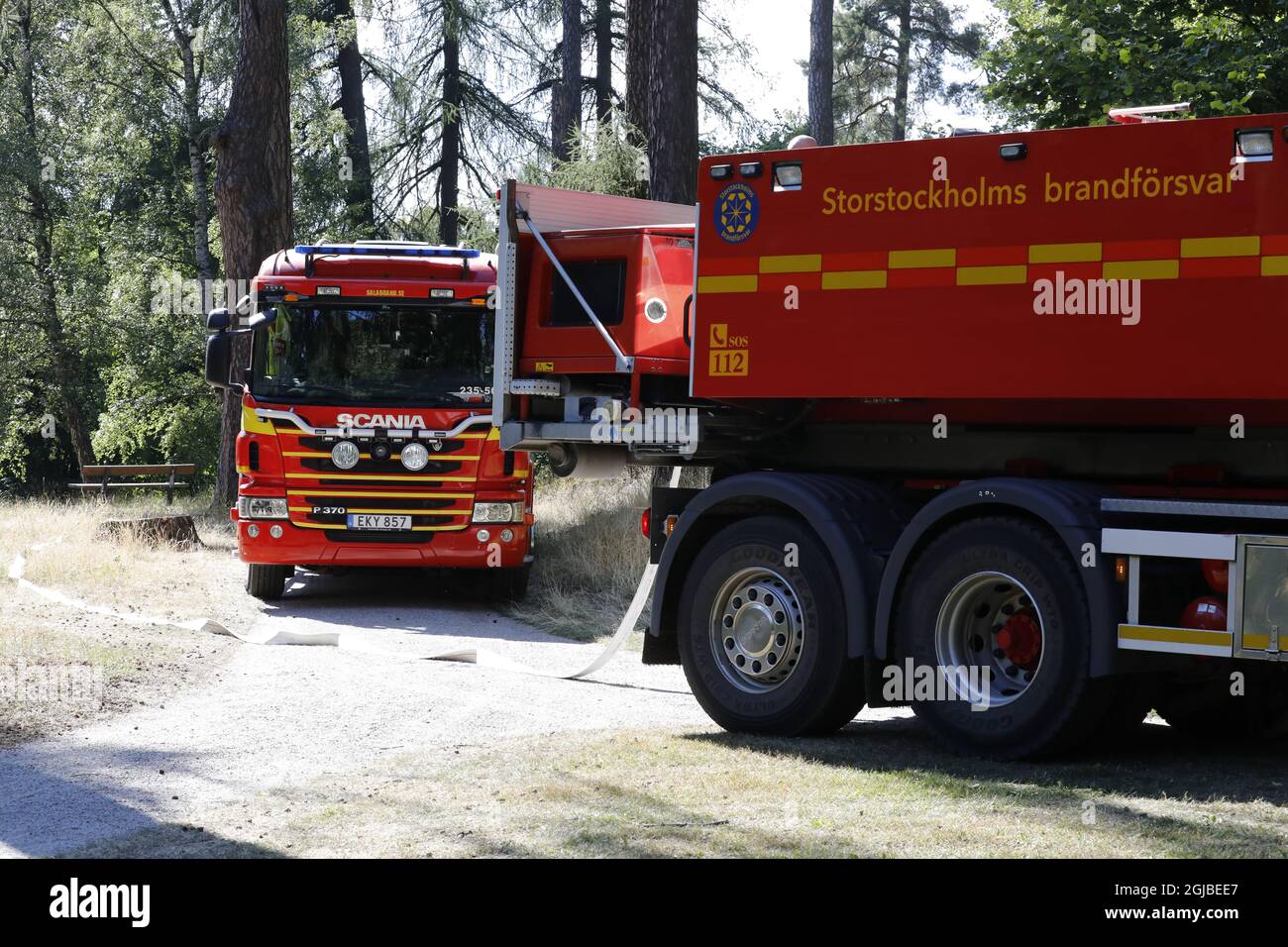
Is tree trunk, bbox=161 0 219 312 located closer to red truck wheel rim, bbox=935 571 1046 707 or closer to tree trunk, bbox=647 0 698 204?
tree trunk, bbox=647 0 698 204

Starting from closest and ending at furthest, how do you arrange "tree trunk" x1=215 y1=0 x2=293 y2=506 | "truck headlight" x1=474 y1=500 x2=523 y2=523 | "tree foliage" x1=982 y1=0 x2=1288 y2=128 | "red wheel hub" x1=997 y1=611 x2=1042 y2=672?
"red wheel hub" x1=997 y1=611 x2=1042 y2=672 < "tree foliage" x1=982 y1=0 x2=1288 y2=128 < "truck headlight" x1=474 y1=500 x2=523 y2=523 < "tree trunk" x1=215 y1=0 x2=293 y2=506

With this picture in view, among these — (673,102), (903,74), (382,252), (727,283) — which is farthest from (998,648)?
(903,74)

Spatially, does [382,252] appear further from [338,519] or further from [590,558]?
[590,558]

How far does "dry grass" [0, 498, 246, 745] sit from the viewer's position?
946 centimetres

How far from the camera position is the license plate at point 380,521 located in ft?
46.9

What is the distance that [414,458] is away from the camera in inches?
562

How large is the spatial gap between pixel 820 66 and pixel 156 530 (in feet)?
54.5

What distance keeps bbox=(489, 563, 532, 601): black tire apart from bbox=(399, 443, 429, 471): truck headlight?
1.35 m

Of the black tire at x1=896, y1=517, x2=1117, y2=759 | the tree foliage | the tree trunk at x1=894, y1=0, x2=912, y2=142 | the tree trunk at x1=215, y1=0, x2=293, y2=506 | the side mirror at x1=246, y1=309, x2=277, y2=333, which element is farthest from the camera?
the tree trunk at x1=894, y1=0, x2=912, y2=142

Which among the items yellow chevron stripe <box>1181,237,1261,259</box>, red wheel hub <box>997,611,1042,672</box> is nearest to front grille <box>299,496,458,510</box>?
red wheel hub <box>997,611,1042,672</box>

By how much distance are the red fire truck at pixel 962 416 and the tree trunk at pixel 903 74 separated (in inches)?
1488

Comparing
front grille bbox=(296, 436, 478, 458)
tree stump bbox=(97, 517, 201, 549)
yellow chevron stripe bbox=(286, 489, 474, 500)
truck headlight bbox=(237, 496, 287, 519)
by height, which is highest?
front grille bbox=(296, 436, 478, 458)
